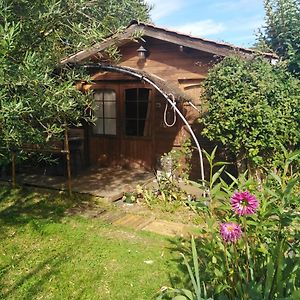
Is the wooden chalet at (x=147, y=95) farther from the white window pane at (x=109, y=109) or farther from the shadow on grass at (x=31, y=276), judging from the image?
the shadow on grass at (x=31, y=276)

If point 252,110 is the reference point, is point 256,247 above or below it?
below

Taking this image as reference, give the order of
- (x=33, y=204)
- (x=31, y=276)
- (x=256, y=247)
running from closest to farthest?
(x=256, y=247)
(x=31, y=276)
(x=33, y=204)

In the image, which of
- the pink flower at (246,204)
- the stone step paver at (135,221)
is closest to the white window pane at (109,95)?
the stone step paver at (135,221)

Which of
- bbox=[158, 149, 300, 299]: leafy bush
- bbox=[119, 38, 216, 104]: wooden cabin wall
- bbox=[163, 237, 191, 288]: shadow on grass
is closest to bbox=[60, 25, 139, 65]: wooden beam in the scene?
bbox=[119, 38, 216, 104]: wooden cabin wall

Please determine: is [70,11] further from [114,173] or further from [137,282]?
[114,173]

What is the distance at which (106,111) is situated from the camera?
10.8 meters

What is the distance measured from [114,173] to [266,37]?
6.45 meters

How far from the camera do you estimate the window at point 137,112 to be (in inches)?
396

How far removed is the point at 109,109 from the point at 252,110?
5244 mm

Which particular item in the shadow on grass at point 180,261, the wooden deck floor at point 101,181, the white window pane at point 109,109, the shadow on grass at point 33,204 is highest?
the white window pane at point 109,109

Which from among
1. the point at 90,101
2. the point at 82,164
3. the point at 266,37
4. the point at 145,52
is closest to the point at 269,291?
the point at 90,101

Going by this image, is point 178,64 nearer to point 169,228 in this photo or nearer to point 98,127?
point 98,127

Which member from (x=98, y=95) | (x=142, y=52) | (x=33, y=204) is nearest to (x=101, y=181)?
(x=33, y=204)

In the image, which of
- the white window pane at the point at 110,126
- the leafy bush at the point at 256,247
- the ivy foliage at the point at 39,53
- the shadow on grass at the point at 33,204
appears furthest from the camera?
the white window pane at the point at 110,126
